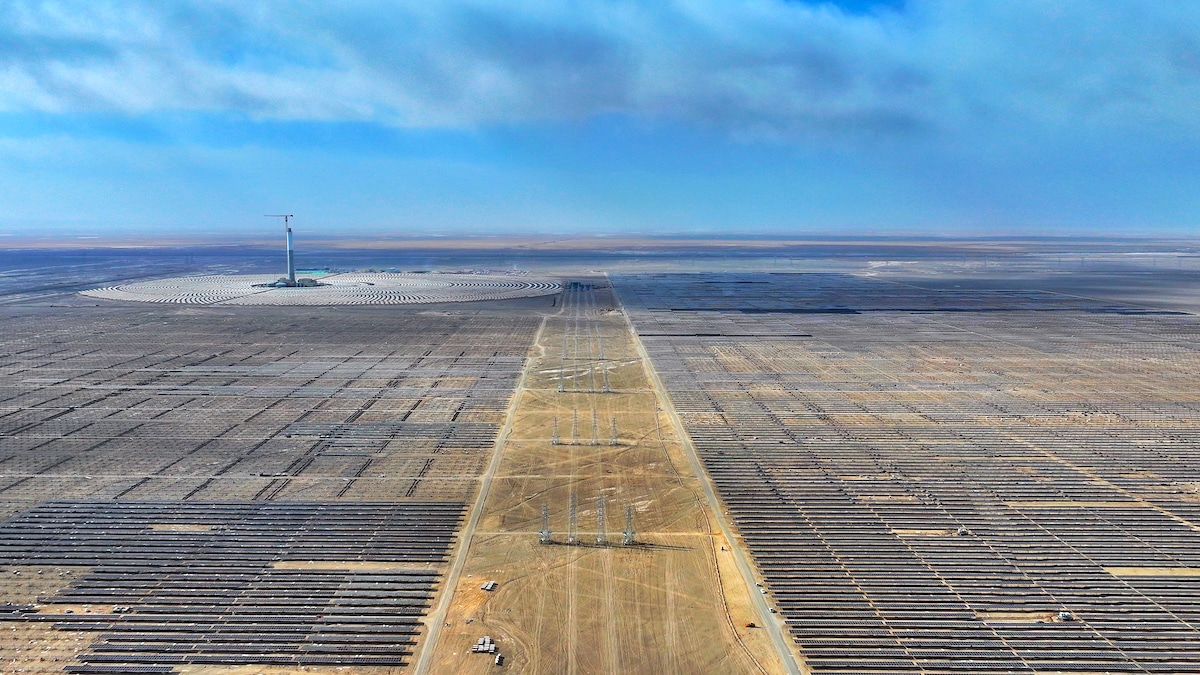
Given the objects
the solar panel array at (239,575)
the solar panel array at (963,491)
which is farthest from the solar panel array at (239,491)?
the solar panel array at (963,491)

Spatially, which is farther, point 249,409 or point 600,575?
point 249,409

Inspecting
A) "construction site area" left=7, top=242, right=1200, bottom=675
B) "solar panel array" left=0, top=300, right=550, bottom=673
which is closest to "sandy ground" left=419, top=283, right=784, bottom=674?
"construction site area" left=7, top=242, right=1200, bottom=675

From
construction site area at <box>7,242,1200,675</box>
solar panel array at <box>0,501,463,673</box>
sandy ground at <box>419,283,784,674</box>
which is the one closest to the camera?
sandy ground at <box>419,283,784,674</box>

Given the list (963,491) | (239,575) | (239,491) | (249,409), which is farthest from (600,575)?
(249,409)

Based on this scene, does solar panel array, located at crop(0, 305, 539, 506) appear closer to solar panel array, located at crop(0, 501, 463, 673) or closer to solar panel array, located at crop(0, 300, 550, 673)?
solar panel array, located at crop(0, 300, 550, 673)

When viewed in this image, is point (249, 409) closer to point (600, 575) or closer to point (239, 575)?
point (239, 575)

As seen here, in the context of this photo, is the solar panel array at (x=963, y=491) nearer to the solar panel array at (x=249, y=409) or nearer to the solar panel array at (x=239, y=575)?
the solar panel array at (x=239, y=575)
